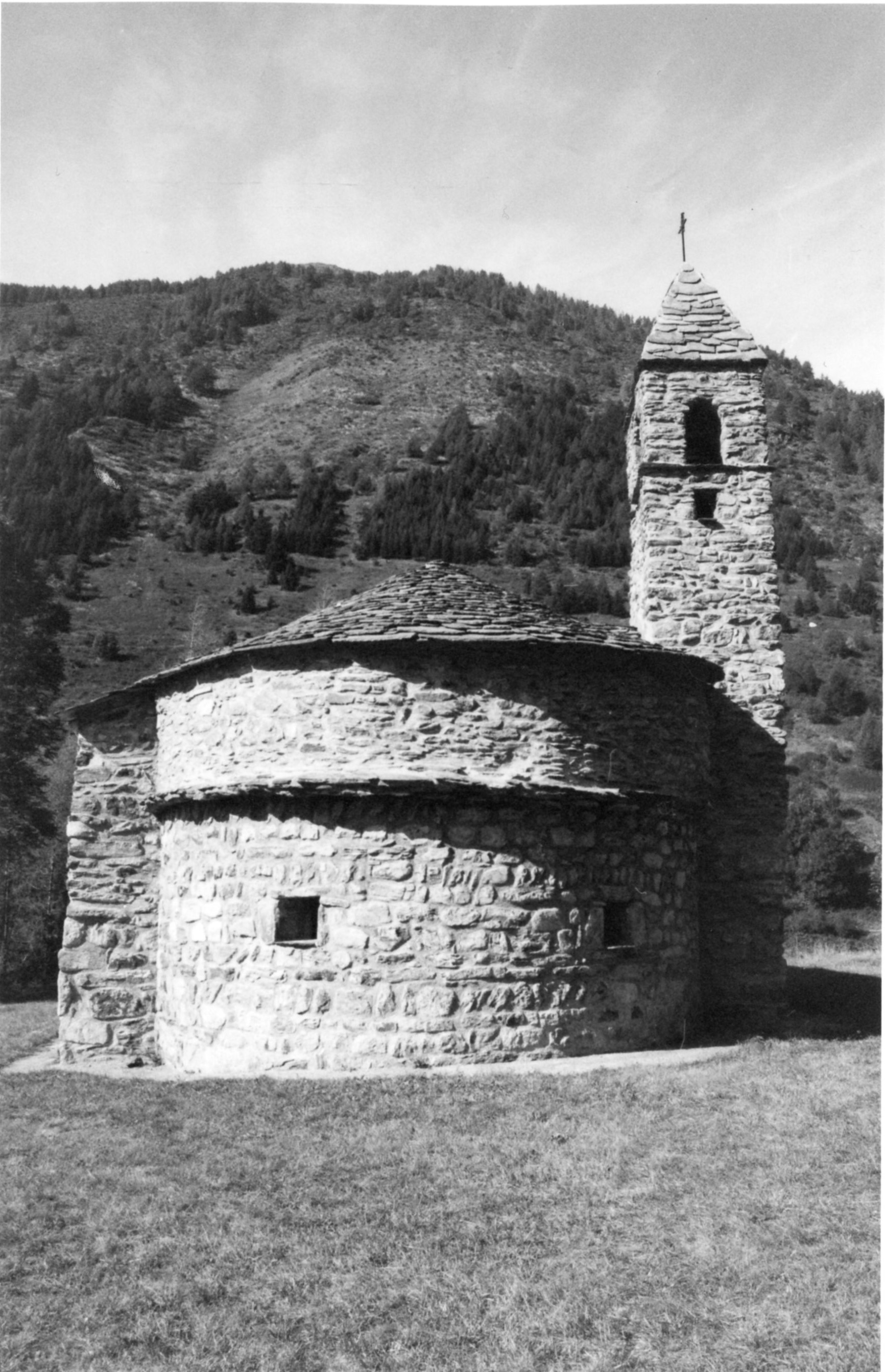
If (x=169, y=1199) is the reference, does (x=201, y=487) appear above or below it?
above

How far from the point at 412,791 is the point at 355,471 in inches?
1927

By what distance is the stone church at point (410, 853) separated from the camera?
9.51 m

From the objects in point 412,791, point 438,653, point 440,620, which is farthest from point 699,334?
→ point 412,791

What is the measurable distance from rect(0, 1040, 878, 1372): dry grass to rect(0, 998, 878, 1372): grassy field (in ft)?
0.05

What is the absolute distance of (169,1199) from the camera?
625 cm

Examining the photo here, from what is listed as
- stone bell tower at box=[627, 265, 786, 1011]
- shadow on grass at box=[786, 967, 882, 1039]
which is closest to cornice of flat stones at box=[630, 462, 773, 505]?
stone bell tower at box=[627, 265, 786, 1011]

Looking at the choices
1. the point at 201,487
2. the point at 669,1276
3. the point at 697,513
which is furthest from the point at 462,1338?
the point at 201,487

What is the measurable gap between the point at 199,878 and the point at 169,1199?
4.49 metres

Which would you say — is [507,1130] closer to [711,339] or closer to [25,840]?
[711,339]

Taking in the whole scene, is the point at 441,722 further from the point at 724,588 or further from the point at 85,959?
the point at 85,959

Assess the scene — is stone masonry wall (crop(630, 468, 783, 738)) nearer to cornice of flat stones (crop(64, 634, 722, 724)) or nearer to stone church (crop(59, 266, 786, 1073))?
stone church (crop(59, 266, 786, 1073))

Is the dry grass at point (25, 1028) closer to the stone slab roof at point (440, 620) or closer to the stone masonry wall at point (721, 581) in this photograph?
the stone slab roof at point (440, 620)

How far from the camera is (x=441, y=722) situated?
9.93m

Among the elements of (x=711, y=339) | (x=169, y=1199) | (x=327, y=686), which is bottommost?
(x=169, y=1199)
